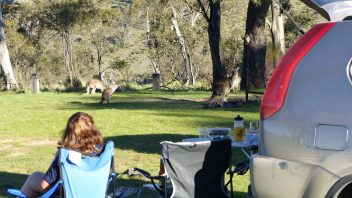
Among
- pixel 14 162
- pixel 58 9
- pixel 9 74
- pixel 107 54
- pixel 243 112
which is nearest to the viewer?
pixel 14 162

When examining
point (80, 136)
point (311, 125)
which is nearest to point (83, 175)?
point (80, 136)

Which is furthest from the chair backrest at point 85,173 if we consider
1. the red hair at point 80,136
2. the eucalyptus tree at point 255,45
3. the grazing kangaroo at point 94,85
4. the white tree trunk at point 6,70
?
the white tree trunk at point 6,70

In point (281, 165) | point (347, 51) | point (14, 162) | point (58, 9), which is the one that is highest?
point (58, 9)

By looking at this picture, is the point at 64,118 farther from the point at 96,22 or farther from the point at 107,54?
the point at 107,54

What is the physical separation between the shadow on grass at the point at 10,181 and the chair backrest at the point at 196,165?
2.64 m

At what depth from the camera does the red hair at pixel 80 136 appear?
637 cm

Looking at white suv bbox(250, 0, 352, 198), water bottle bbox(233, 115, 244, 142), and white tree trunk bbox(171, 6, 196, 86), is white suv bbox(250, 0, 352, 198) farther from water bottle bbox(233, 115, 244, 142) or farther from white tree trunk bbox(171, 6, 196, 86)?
white tree trunk bbox(171, 6, 196, 86)

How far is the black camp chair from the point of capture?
21.5 feet

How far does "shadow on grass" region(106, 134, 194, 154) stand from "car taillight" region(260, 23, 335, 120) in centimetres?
692

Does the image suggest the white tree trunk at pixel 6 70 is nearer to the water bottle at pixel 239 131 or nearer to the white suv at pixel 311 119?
the water bottle at pixel 239 131

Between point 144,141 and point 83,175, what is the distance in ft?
22.7

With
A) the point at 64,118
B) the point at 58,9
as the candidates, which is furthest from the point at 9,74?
the point at 64,118

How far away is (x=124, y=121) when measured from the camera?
16516mm

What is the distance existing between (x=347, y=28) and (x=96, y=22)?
37205 millimetres
